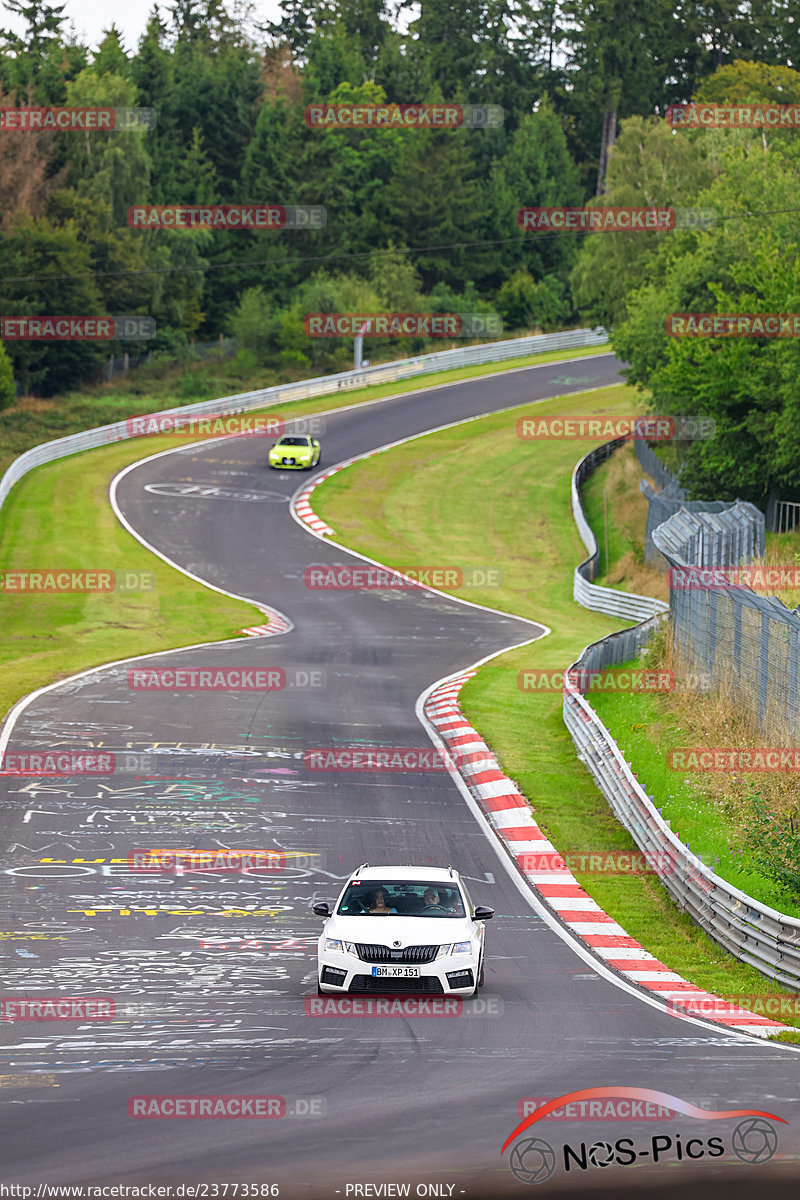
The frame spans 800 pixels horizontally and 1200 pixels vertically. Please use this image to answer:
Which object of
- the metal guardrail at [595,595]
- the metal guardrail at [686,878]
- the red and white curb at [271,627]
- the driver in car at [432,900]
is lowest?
the red and white curb at [271,627]

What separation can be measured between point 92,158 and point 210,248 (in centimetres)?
1659

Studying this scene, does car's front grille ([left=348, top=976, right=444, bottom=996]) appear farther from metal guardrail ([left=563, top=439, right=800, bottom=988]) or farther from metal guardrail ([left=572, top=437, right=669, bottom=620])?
metal guardrail ([left=572, top=437, right=669, bottom=620])

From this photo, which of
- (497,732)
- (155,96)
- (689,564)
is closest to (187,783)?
(497,732)

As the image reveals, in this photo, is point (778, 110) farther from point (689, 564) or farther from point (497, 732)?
point (497, 732)

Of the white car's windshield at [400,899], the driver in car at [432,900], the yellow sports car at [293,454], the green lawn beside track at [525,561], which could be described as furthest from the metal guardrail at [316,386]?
the driver in car at [432,900]

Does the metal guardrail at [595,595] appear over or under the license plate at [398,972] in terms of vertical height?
under

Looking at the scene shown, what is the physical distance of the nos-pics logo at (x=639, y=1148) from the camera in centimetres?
902

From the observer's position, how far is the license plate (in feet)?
42.8

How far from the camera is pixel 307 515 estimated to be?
54344 mm

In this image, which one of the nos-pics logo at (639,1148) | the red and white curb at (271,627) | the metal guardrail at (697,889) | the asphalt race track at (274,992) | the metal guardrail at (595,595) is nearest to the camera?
the nos-pics logo at (639,1148)

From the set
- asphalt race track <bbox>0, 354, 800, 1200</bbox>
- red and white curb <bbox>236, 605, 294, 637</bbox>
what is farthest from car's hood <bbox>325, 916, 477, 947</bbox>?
red and white curb <bbox>236, 605, 294, 637</bbox>

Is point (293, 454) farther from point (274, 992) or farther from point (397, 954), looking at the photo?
point (397, 954)

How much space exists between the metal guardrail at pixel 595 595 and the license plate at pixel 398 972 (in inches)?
781

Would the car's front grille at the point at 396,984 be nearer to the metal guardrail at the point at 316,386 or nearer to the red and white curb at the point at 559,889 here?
the red and white curb at the point at 559,889
